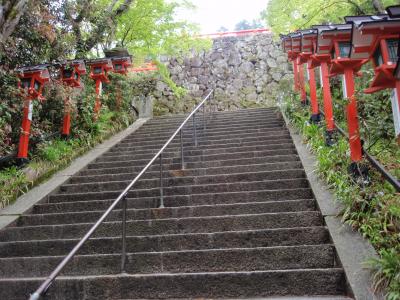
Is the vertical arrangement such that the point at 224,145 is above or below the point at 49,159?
above

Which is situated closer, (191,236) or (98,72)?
(191,236)

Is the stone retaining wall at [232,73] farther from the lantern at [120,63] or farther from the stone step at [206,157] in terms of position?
the stone step at [206,157]

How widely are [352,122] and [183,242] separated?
2.80m

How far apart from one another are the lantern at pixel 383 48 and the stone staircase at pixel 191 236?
63.4 inches

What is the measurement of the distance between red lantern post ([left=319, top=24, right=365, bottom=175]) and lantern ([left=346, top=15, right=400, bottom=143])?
113 centimetres

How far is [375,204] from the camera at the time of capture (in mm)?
4121

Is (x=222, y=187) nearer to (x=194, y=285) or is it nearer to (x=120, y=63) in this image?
(x=194, y=285)

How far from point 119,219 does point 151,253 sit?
1.40m

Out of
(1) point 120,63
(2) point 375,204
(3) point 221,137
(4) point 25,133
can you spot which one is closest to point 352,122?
(2) point 375,204

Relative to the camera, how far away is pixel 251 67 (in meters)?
16.4

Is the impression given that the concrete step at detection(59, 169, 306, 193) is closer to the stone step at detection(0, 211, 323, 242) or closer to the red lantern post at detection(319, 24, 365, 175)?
the red lantern post at detection(319, 24, 365, 175)

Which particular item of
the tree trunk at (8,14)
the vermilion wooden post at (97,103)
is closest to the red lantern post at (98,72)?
the vermilion wooden post at (97,103)

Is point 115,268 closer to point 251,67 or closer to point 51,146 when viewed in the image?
point 51,146

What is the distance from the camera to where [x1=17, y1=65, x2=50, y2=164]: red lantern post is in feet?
23.3
